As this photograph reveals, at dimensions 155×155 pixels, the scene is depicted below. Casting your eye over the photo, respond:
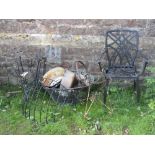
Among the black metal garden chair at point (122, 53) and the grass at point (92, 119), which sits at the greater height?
the black metal garden chair at point (122, 53)

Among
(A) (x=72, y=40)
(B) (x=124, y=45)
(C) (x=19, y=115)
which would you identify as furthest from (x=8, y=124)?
(B) (x=124, y=45)

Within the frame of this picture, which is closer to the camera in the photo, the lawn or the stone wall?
the lawn

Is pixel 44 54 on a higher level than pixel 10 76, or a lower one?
higher

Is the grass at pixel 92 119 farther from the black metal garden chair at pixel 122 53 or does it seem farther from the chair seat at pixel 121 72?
the chair seat at pixel 121 72

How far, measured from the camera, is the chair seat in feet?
19.7

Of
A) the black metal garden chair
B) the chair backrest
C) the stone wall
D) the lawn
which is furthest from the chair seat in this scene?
the stone wall

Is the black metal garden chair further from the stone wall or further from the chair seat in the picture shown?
the stone wall

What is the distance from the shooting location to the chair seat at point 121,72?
6.02 meters

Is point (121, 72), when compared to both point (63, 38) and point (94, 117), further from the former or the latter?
point (63, 38)

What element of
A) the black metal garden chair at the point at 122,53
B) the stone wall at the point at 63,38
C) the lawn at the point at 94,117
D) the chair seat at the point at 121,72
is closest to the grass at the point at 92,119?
the lawn at the point at 94,117

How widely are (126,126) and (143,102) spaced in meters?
0.77

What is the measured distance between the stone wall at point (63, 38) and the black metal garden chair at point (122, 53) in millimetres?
109

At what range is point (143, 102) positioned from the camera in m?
6.23
